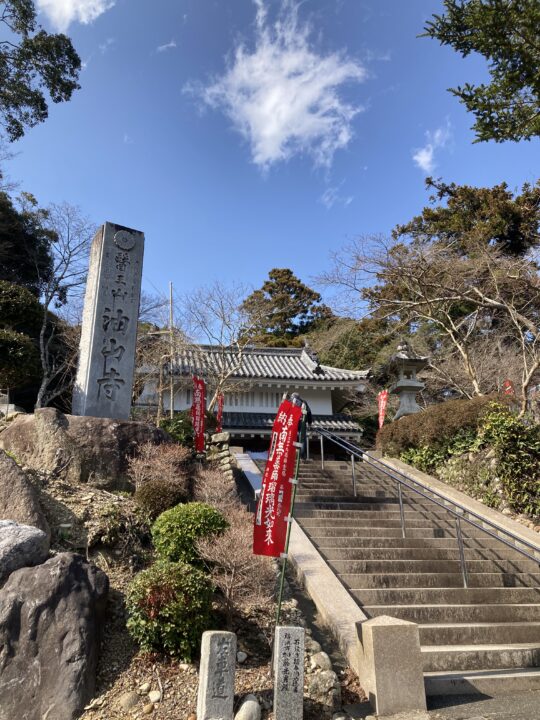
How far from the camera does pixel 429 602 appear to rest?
22.1 feet

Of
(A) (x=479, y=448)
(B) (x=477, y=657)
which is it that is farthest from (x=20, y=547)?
(A) (x=479, y=448)

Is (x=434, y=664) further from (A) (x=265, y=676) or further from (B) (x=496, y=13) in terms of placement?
(B) (x=496, y=13)

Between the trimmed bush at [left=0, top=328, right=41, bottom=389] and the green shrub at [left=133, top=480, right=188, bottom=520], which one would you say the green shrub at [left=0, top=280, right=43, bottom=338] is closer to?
the trimmed bush at [left=0, top=328, right=41, bottom=389]

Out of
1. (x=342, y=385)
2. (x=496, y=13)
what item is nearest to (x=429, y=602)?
(x=496, y=13)

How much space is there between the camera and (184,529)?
629 centimetres

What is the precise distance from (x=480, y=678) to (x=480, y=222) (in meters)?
25.7

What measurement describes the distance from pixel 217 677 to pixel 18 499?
367 centimetres

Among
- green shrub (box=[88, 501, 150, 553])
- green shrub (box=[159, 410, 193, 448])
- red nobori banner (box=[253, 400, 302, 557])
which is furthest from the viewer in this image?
green shrub (box=[159, 410, 193, 448])

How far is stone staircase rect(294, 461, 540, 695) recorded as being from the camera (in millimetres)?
5453

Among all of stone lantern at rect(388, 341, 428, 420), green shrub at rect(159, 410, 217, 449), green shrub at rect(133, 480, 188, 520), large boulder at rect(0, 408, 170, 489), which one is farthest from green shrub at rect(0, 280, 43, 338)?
stone lantern at rect(388, 341, 428, 420)

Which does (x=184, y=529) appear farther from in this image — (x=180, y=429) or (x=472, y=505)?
(x=180, y=429)

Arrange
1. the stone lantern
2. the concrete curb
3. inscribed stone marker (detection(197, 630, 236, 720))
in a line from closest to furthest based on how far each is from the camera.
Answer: inscribed stone marker (detection(197, 630, 236, 720)) → the concrete curb → the stone lantern

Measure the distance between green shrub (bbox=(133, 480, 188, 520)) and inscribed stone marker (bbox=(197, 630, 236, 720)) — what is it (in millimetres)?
3497

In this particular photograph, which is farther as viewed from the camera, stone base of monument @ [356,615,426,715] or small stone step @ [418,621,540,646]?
small stone step @ [418,621,540,646]
